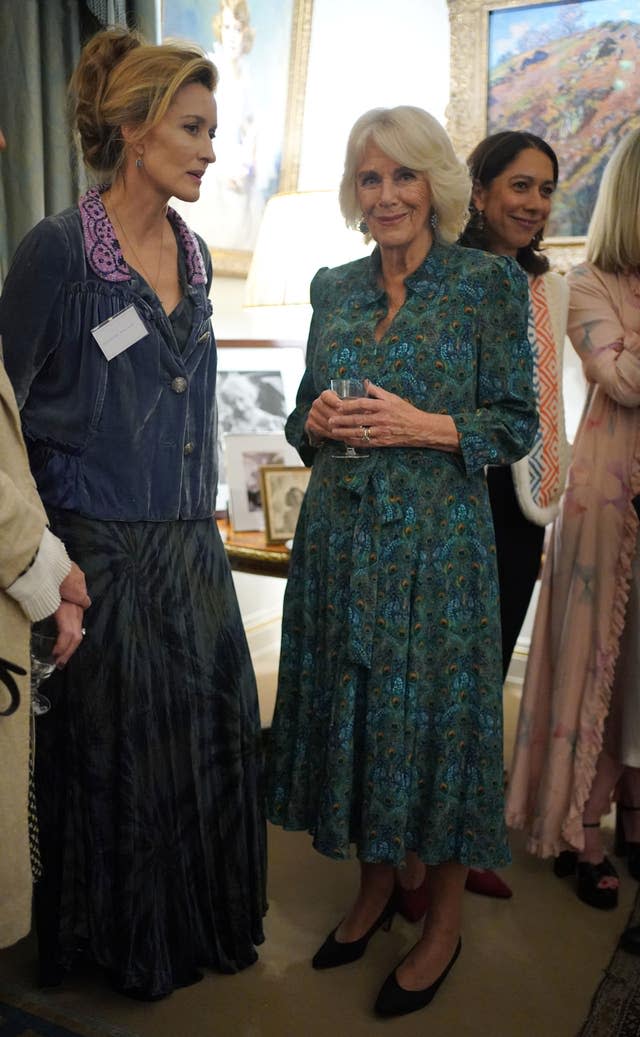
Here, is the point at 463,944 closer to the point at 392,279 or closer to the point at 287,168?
the point at 392,279

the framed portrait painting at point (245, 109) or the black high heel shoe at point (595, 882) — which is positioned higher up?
the framed portrait painting at point (245, 109)

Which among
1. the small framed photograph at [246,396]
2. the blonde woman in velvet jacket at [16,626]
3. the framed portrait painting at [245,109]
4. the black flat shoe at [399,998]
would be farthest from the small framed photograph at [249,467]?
the blonde woman in velvet jacket at [16,626]

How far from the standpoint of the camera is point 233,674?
2041 millimetres

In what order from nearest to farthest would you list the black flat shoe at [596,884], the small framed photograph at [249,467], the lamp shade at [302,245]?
the black flat shoe at [596,884] < the lamp shade at [302,245] < the small framed photograph at [249,467]

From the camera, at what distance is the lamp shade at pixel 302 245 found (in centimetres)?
302

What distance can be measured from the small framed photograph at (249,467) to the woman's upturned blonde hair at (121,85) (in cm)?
147

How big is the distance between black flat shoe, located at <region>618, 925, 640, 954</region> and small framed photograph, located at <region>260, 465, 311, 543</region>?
1.49 meters

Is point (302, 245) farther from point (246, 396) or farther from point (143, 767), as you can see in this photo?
point (143, 767)

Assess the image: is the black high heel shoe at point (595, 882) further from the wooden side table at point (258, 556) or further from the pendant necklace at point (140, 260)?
the pendant necklace at point (140, 260)

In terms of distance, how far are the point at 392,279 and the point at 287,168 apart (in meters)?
2.29

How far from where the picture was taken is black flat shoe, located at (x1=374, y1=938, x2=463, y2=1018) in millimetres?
1964

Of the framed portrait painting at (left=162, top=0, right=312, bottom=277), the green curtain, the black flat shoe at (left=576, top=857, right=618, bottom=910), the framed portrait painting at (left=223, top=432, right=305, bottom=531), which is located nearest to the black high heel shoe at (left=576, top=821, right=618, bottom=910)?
the black flat shoe at (left=576, top=857, right=618, bottom=910)

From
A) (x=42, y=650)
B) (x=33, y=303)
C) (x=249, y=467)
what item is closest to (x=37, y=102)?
(x=33, y=303)

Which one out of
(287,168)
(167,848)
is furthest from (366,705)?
(287,168)
